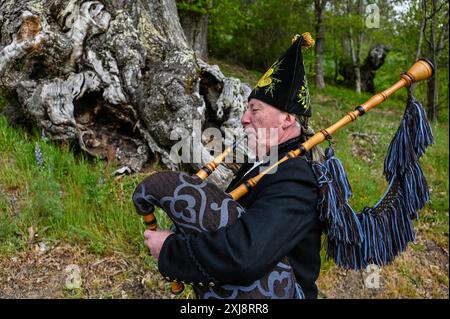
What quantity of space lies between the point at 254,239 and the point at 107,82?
3223mm

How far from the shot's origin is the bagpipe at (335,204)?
1.62m

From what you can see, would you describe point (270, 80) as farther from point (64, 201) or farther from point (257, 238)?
point (64, 201)

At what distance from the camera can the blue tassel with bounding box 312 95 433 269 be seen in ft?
6.06

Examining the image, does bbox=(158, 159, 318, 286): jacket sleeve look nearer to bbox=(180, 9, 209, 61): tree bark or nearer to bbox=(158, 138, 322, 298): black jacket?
bbox=(158, 138, 322, 298): black jacket

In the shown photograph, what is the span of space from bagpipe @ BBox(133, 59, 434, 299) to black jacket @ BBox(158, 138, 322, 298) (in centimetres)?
6

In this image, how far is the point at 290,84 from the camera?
183cm

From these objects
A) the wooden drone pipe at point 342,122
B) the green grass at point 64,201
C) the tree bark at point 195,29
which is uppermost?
the tree bark at point 195,29

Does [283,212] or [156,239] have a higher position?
[283,212]

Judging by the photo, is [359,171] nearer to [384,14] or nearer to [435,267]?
[435,267]

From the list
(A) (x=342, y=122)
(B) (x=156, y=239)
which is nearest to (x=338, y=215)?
(A) (x=342, y=122)

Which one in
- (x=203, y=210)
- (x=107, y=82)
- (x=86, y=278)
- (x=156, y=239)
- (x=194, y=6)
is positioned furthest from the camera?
Answer: (x=194, y=6)

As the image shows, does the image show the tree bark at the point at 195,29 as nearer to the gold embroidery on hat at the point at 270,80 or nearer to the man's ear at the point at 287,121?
the gold embroidery on hat at the point at 270,80

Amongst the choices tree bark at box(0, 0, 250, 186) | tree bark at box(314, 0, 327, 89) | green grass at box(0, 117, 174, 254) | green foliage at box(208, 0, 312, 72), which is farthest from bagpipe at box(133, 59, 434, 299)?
tree bark at box(314, 0, 327, 89)

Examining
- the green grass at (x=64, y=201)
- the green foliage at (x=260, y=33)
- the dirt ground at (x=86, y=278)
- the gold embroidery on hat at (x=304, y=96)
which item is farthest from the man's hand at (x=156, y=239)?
the green foliage at (x=260, y=33)
